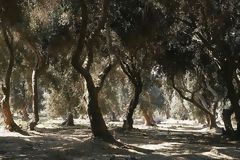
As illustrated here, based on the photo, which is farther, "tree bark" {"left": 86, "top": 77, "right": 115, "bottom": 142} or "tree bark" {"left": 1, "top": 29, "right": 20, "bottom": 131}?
"tree bark" {"left": 1, "top": 29, "right": 20, "bottom": 131}

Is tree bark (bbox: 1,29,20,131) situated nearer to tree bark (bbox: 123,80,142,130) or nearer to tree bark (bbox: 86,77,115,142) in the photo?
tree bark (bbox: 86,77,115,142)

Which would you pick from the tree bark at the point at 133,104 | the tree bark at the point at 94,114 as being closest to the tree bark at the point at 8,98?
the tree bark at the point at 94,114

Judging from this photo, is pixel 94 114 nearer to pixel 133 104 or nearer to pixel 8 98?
pixel 8 98

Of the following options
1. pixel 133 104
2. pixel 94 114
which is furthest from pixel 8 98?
pixel 133 104

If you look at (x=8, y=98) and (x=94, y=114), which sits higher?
(x=8, y=98)

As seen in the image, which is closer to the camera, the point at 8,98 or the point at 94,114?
the point at 94,114

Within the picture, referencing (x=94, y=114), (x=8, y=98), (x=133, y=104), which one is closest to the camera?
(x=94, y=114)

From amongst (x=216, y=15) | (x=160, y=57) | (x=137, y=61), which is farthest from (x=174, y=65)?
(x=216, y=15)

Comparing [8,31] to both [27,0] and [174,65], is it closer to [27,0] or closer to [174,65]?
[27,0]

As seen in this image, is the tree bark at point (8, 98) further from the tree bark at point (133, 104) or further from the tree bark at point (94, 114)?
the tree bark at point (133, 104)

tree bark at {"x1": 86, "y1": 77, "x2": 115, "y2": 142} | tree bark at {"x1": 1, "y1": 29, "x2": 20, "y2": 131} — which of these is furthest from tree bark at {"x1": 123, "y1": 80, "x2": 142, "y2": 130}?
tree bark at {"x1": 86, "y1": 77, "x2": 115, "y2": 142}

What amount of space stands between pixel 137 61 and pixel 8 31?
11412 mm

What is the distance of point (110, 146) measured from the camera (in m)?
19.5

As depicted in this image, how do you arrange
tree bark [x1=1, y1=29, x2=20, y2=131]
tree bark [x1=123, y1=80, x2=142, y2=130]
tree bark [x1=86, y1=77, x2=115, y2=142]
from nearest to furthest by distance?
tree bark [x1=86, y1=77, x2=115, y2=142], tree bark [x1=1, y1=29, x2=20, y2=131], tree bark [x1=123, y1=80, x2=142, y2=130]
